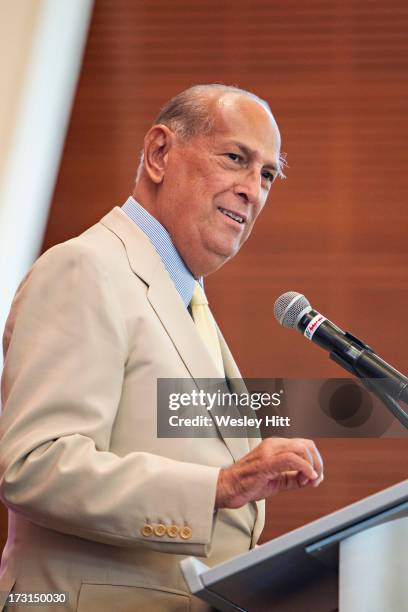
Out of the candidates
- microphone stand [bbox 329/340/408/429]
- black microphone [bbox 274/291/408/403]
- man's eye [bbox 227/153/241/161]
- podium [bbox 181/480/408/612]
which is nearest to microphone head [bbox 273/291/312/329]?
black microphone [bbox 274/291/408/403]

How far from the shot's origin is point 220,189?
174 centimetres

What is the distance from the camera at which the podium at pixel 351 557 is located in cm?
95

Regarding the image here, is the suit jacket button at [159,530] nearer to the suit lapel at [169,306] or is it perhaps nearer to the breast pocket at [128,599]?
the breast pocket at [128,599]

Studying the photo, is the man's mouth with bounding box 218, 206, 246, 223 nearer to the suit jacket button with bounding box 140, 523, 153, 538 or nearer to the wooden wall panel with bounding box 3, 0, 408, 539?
the suit jacket button with bounding box 140, 523, 153, 538

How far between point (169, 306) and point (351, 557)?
0.67 m

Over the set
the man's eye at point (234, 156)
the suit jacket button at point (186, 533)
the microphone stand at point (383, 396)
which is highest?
the man's eye at point (234, 156)

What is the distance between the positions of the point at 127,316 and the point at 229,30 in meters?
1.63

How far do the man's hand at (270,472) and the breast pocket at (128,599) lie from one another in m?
0.19

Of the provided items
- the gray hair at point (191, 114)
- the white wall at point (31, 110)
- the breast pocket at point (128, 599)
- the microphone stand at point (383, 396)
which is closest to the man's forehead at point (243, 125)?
the gray hair at point (191, 114)

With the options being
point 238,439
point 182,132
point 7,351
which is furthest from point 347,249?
point 7,351

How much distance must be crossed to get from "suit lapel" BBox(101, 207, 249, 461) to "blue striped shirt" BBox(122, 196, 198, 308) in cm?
5

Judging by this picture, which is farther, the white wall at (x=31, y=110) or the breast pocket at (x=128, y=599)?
the white wall at (x=31, y=110)

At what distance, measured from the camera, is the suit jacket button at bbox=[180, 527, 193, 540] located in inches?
50.0

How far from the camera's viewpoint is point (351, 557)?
0.98 metres
